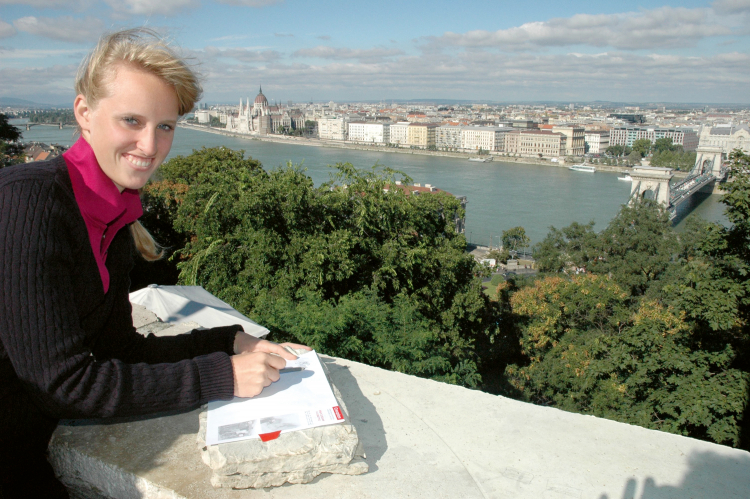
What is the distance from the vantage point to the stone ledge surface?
923 mm

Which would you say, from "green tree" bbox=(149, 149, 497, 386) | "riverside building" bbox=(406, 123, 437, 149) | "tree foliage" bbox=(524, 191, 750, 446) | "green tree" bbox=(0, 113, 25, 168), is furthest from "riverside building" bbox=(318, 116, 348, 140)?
"green tree" bbox=(149, 149, 497, 386)

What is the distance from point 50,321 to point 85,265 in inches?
3.5

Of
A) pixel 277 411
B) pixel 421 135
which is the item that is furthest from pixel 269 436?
pixel 421 135

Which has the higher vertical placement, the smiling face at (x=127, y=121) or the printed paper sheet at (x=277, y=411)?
the smiling face at (x=127, y=121)

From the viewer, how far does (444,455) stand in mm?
1102

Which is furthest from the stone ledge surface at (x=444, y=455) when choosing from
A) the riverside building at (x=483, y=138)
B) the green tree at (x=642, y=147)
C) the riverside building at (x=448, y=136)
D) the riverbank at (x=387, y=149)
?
the riverside building at (x=448, y=136)

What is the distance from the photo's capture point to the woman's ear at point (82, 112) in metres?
0.62

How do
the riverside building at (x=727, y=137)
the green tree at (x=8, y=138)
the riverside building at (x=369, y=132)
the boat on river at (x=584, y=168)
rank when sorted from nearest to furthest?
the green tree at (x=8, y=138) < the boat on river at (x=584, y=168) < the riverside building at (x=727, y=137) < the riverside building at (x=369, y=132)

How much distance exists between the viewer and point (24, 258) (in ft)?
1.73

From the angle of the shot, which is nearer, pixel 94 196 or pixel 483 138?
pixel 94 196

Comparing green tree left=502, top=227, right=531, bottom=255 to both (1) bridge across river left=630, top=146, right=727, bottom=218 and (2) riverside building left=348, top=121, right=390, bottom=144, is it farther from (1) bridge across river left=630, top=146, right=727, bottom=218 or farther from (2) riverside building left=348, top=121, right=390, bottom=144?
(2) riverside building left=348, top=121, right=390, bottom=144

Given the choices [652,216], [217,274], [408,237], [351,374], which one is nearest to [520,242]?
[652,216]

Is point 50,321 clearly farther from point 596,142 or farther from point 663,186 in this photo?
point 596,142

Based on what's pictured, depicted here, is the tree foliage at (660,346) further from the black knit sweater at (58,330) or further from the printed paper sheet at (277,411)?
the black knit sweater at (58,330)
